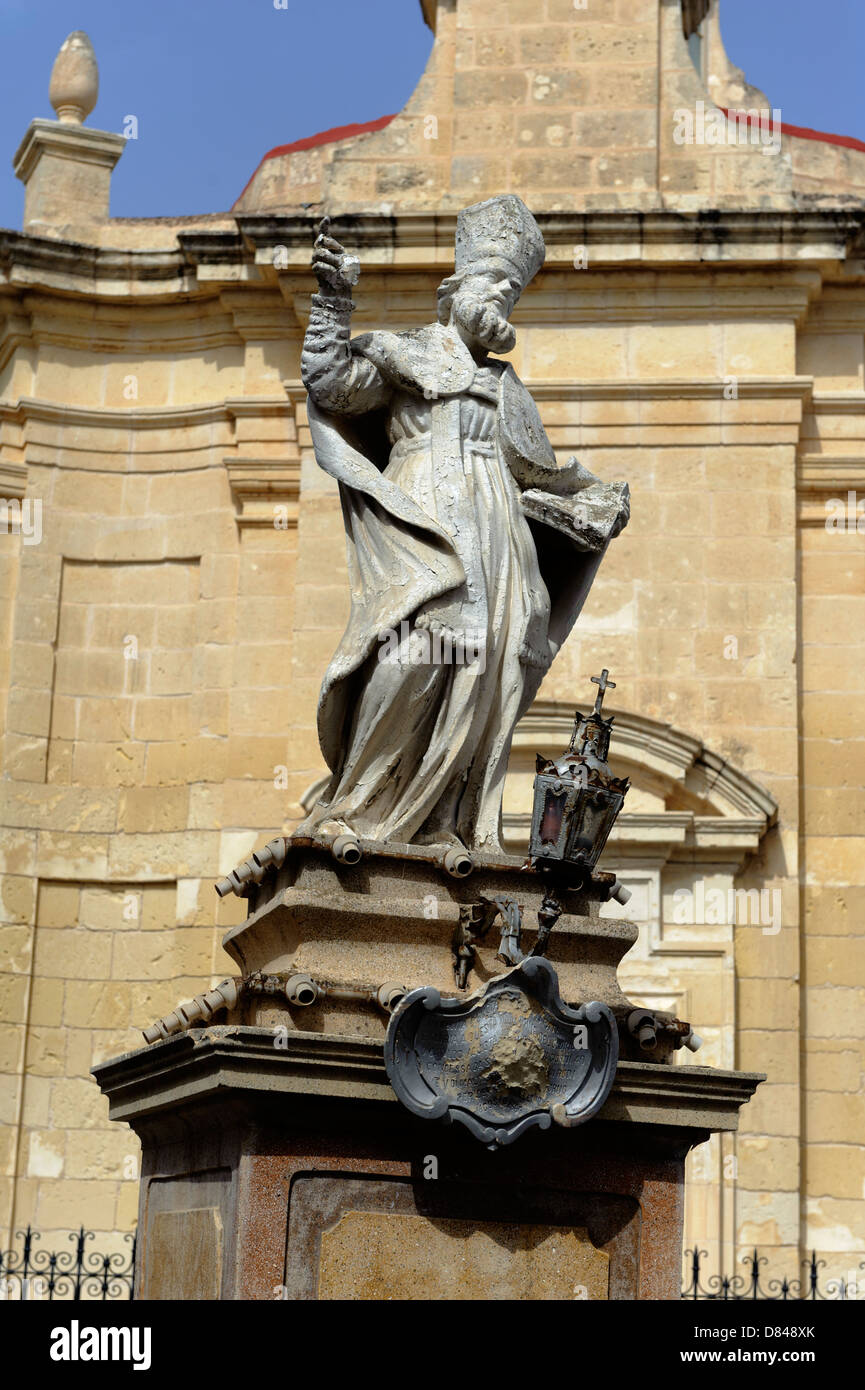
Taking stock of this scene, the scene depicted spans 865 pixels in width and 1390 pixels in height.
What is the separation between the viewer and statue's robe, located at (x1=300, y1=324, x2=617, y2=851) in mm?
6504

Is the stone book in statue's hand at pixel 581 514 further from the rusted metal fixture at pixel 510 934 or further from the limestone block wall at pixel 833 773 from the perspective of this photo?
the limestone block wall at pixel 833 773

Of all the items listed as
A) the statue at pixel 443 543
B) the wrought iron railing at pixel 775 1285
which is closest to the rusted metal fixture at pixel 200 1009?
the statue at pixel 443 543

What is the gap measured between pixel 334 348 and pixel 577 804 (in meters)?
1.67

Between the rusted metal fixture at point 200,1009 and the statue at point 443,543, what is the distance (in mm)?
522

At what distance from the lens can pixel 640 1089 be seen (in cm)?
605

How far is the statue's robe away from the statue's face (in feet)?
0.23

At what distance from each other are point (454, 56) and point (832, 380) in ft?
10.3

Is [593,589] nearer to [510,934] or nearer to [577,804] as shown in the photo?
[577,804]

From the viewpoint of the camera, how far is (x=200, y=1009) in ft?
20.4

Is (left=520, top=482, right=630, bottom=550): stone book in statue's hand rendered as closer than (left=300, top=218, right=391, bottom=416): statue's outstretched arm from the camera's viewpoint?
No

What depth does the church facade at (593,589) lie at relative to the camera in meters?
12.6

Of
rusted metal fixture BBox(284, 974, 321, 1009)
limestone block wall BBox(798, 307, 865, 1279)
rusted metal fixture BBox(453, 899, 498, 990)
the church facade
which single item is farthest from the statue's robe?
limestone block wall BBox(798, 307, 865, 1279)

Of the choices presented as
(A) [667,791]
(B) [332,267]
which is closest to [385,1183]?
(B) [332,267]

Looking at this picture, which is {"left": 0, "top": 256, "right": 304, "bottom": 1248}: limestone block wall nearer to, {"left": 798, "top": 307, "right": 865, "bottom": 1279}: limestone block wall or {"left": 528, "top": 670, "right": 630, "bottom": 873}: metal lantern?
{"left": 798, "top": 307, "right": 865, "bottom": 1279}: limestone block wall
